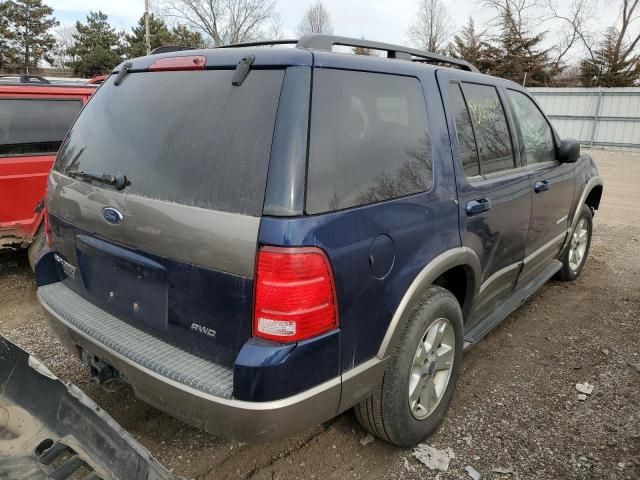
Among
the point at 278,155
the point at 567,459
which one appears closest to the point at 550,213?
the point at 567,459

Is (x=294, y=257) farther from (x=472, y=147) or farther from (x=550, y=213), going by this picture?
(x=550, y=213)

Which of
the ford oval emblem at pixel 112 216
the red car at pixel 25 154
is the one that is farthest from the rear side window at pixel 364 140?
the red car at pixel 25 154

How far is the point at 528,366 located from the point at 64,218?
3081 mm

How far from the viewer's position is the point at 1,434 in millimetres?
1882

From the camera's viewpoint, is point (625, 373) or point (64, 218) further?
point (625, 373)

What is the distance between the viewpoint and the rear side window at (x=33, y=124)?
462cm

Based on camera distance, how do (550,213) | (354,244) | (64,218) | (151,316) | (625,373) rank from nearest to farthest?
(354,244) < (151,316) < (64,218) < (625,373) < (550,213)

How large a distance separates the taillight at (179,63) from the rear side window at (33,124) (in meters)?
3.02

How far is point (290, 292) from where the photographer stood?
179 centimetres

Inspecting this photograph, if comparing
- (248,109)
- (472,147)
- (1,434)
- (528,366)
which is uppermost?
(248,109)

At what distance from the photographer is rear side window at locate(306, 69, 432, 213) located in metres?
1.91

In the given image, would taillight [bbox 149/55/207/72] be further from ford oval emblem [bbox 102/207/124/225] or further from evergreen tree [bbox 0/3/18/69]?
evergreen tree [bbox 0/3/18/69]

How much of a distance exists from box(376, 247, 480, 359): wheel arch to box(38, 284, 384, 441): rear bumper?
0.57ft

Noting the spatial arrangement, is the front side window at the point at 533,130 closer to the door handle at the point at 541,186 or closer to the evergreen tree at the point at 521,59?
the door handle at the point at 541,186
